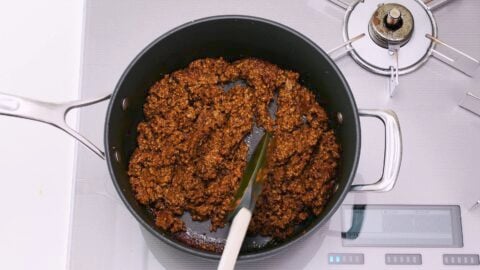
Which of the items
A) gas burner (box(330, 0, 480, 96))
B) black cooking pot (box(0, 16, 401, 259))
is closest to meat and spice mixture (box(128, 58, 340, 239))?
black cooking pot (box(0, 16, 401, 259))

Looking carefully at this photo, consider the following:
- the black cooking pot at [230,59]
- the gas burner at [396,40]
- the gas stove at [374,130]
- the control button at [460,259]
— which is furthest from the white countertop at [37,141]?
the control button at [460,259]

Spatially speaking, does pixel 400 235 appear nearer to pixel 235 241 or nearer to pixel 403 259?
pixel 403 259

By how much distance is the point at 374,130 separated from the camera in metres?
0.95

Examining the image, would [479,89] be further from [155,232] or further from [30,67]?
[30,67]

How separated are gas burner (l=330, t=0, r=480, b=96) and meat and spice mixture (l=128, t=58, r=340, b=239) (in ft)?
0.42

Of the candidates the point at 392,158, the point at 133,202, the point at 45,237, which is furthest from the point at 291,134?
the point at 45,237

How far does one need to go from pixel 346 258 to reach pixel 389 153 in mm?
182

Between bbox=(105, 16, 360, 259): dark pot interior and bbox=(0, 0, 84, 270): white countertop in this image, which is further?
bbox=(0, 0, 84, 270): white countertop

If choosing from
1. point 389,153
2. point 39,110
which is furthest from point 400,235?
point 39,110

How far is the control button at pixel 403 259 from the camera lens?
0.90m

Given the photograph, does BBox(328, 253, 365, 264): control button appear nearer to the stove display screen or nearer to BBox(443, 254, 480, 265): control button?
the stove display screen

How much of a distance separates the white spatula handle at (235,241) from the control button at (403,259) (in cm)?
29

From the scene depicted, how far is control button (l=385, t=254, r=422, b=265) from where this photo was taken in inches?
35.5

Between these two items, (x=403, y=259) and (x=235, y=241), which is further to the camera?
(x=403, y=259)
